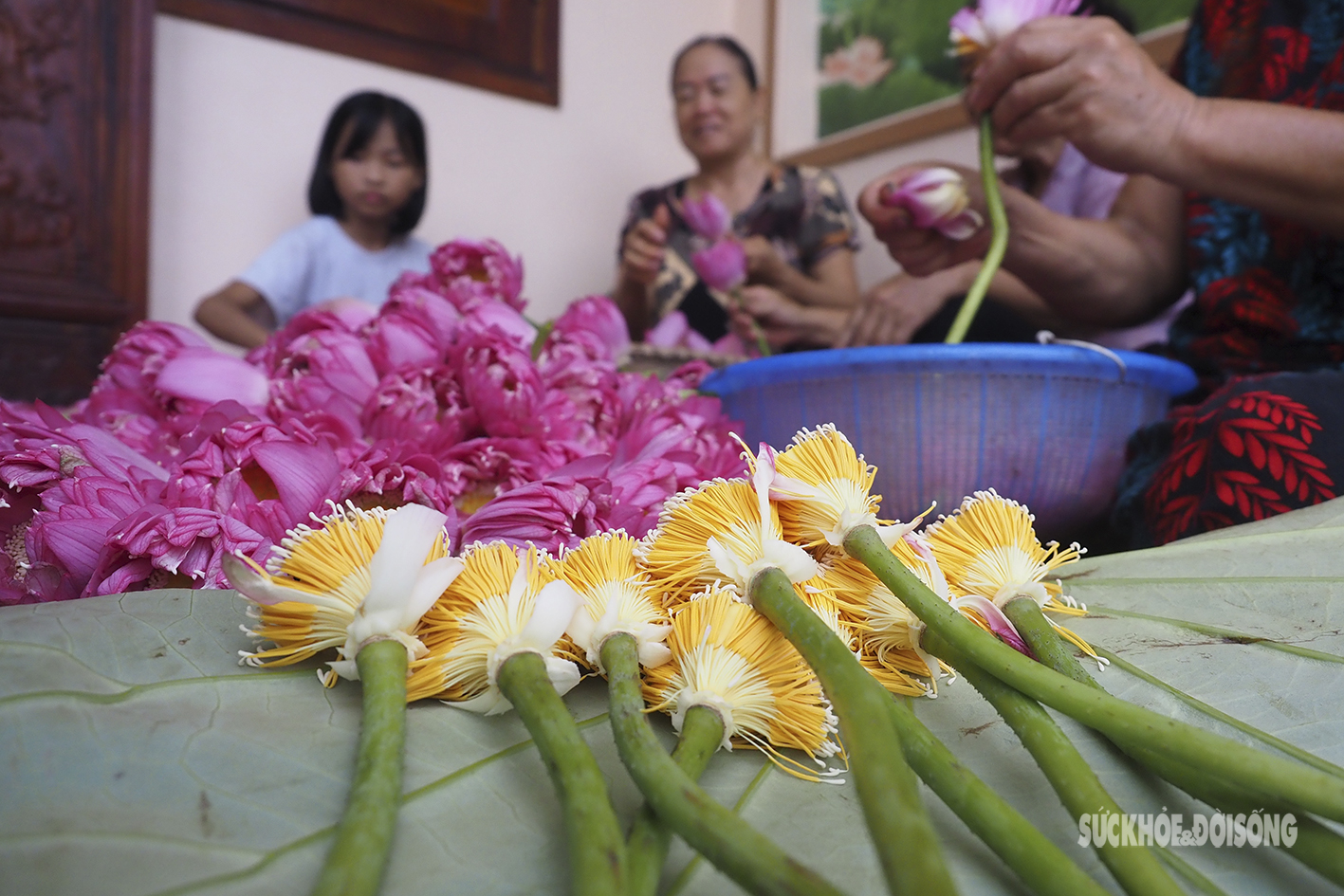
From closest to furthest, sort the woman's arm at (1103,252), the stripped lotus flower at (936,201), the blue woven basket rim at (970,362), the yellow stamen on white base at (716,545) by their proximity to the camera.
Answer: the yellow stamen on white base at (716,545)
the blue woven basket rim at (970,362)
the stripped lotus flower at (936,201)
the woman's arm at (1103,252)

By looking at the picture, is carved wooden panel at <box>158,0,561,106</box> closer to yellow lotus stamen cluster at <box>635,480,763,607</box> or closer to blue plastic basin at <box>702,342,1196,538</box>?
blue plastic basin at <box>702,342,1196,538</box>

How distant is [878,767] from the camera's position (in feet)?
0.49

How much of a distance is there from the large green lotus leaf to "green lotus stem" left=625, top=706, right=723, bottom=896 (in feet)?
0.05

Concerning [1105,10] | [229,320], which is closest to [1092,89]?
[1105,10]

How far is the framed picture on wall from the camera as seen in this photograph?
1.79 m

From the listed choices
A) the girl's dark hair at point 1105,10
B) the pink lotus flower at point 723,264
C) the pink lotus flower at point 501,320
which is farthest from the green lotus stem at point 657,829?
the girl's dark hair at point 1105,10

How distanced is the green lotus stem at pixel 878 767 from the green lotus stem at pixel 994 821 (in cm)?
1

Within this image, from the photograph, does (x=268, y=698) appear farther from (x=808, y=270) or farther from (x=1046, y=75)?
(x=808, y=270)

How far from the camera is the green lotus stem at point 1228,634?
0.88 ft

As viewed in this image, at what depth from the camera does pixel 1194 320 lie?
728 millimetres

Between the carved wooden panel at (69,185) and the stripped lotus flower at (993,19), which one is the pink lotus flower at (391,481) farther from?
the carved wooden panel at (69,185)

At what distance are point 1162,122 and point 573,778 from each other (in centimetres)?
59

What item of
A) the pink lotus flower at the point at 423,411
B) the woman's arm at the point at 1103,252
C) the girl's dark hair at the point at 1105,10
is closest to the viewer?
the pink lotus flower at the point at 423,411

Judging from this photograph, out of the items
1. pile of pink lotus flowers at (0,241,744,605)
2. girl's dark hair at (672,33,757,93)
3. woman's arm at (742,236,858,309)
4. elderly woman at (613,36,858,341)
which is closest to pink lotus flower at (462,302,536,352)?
pile of pink lotus flowers at (0,241,744,605)
